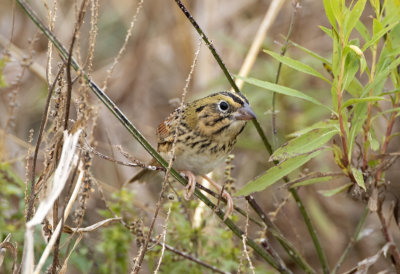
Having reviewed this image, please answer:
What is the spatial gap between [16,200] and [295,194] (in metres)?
1.81

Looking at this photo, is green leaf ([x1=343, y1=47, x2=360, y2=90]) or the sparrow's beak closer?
green leaf ([x1=343, y1=47, x2=360, y2=90])

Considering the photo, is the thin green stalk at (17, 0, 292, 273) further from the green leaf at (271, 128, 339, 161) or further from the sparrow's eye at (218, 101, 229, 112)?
the sparrow's eye at (218, 101, 229, 112)

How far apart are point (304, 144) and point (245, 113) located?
43 cm

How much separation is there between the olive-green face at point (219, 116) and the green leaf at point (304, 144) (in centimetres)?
44

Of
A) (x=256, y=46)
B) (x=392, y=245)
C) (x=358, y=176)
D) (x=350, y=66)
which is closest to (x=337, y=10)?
(x=350, y=66)

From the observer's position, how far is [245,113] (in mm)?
2686

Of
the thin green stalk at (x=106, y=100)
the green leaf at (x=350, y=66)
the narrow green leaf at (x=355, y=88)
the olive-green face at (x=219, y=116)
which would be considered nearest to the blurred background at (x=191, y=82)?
the olive-green face at (x=219, y=116)

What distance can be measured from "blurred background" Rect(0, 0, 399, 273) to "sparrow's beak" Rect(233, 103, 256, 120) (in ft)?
4.49

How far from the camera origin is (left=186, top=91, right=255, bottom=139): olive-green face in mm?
2779

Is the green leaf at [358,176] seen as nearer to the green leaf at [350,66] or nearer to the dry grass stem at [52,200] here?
the green leaf at [350,66]

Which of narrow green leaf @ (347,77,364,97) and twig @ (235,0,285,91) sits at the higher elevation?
twig @ (235,0,285,91)

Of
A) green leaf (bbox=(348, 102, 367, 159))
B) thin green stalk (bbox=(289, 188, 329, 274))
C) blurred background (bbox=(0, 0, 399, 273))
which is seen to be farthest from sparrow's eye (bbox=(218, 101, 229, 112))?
blurred background (bbox=(0, 0, 399, 273))

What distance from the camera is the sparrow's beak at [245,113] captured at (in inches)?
103

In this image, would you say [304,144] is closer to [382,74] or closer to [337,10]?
[382,74]
